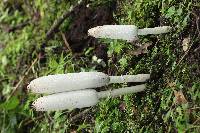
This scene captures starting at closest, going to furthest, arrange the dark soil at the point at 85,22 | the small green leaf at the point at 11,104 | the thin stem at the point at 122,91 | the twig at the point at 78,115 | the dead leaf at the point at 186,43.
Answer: the thin stem at the point at 122,91 → the dead leaf at the point at 186,43 → the twig at the point at 78,115 → the dark soil at the point at 85,22 → the small green leaf at the point at 11,104

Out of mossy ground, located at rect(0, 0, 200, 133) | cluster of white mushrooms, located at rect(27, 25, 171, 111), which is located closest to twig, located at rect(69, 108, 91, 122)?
mossy ground, located at rect(0, 0, 200, 133)

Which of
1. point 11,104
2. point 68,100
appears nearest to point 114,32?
point 68,100

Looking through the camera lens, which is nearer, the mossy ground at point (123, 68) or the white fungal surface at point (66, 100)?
the white fungal surface at point (66, 100)

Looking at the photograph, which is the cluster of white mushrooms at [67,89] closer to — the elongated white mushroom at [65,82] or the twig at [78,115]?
the elongated white mushroom at [65,82]

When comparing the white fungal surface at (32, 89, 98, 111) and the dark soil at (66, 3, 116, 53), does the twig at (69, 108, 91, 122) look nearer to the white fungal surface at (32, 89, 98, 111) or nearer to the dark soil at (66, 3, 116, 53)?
the dark soil at (66, 3, 116, 53)

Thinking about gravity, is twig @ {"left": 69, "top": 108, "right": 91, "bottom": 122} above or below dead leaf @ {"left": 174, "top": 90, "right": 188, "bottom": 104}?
below

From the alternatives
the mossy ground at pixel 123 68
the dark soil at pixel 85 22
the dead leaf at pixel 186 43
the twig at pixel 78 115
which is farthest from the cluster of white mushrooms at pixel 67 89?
the dark soil at pixel 85 22

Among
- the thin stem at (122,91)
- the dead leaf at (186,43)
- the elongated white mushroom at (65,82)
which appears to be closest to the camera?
the elongated white mushroom at (65,82)

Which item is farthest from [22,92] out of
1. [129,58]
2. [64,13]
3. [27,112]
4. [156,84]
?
[156,84]
